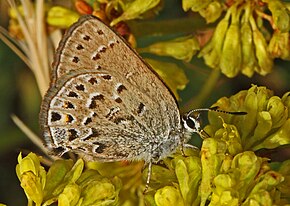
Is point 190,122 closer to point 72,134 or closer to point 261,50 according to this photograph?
point 72,134

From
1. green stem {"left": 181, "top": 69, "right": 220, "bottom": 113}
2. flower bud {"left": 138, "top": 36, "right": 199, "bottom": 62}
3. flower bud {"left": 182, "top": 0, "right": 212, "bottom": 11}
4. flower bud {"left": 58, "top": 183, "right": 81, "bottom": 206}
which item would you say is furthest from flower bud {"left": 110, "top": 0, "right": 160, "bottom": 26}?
flower bud {"left": 58, "top": 183, "right": 81, "bottom": 206}

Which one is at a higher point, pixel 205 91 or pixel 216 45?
pixel 216 45

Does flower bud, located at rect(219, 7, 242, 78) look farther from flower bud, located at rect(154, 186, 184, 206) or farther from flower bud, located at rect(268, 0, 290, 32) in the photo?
flower bud, located at rect(154, 186, 184, 206)

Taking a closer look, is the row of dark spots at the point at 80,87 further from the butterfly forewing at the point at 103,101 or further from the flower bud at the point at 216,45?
the flower bud at the point at 216,45

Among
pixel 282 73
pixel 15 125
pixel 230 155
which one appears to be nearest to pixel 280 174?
pixel 230 155

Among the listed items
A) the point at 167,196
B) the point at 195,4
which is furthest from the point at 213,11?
the point at 167,196

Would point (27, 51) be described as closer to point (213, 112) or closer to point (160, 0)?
point (160, 0)

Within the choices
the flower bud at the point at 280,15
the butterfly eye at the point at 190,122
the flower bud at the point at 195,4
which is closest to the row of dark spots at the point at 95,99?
the butterfly eye at the point at 190,122
